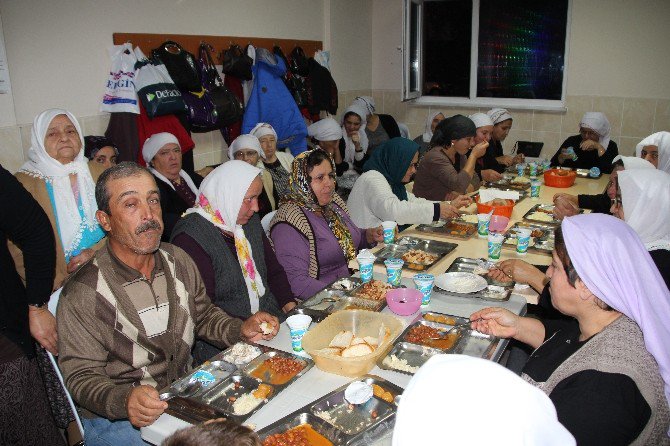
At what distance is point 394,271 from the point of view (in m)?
2.65

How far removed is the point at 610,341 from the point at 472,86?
7004 millimetres

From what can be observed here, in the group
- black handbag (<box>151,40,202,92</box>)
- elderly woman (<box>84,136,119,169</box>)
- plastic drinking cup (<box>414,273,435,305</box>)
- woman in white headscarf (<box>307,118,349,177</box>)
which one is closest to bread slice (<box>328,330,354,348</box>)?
plastic drinking cup (<box>414,273,435,305</box>)

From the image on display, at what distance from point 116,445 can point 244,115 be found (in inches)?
165

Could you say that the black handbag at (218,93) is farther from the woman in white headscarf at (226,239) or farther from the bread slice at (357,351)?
the bread slice at (357,351)

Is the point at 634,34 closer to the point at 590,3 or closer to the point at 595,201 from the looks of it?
the point at 590,3

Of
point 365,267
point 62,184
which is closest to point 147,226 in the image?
point 365,267

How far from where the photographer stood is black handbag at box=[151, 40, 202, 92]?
462 cm

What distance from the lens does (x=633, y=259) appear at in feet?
4.97

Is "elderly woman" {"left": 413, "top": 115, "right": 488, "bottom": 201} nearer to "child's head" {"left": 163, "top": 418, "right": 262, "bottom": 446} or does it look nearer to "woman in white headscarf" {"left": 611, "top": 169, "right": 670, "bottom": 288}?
"woman in white headscarf" {"left": 611, "top": 169, "right": 670, "bottom": 288}

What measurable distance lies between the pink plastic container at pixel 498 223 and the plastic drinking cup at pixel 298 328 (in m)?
1.95

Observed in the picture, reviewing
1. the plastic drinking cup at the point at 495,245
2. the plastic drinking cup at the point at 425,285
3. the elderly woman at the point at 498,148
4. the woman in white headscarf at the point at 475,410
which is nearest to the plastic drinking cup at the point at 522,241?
the plastic drinking cup at the point at 495,245

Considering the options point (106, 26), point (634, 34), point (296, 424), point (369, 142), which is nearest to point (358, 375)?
point (296, 424)

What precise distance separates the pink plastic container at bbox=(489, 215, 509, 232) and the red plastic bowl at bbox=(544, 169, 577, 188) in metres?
1.75

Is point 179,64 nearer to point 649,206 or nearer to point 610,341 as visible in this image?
point 649,206
